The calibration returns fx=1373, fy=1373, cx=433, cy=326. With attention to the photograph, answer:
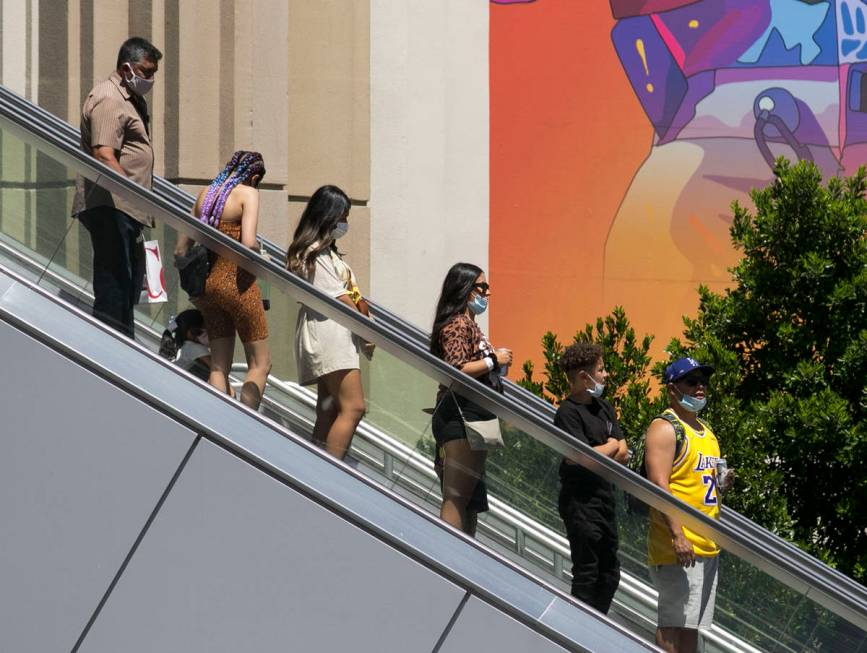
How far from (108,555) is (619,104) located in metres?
11.1

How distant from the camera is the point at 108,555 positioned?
16.6 feet

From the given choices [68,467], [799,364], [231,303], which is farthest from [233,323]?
[799,364]

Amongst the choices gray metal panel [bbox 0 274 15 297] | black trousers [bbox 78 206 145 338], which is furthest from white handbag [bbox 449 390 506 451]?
gray metal panel [bbox 0 274 15 297]

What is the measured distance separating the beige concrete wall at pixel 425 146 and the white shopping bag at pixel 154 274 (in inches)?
352

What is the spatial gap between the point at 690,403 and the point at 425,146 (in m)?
8.63

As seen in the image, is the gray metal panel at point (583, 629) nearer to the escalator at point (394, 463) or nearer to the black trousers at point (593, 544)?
the escalator at point (394, 463)

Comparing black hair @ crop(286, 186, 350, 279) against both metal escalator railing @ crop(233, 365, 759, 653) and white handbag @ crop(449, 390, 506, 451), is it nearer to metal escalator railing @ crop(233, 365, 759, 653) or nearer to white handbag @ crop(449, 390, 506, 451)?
metal escalator railing @ crop(233, 365, 759, 653)

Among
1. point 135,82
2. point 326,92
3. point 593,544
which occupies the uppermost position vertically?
point 326,92

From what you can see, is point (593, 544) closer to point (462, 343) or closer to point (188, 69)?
point (462, 343)

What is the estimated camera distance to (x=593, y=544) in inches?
206

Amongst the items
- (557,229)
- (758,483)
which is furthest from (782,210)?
(557,229)

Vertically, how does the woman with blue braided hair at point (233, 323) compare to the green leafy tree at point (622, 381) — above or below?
above

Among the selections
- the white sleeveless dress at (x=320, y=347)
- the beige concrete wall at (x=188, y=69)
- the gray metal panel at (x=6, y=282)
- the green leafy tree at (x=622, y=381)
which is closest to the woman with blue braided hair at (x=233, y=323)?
the white sleeveless dress at (x=320, y=347)

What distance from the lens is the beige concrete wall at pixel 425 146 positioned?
1442cm
